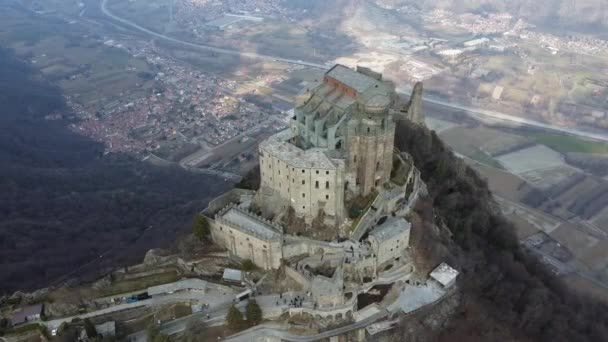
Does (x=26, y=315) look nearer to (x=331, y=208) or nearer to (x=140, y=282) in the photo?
(x=140, y=282)

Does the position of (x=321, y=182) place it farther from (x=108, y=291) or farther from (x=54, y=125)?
(x=54, y=125)

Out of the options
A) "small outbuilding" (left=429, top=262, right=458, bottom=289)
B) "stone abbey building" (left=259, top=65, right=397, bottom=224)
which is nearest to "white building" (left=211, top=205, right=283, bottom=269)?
"stone abbey building" (left=259, top=65, right=397, bottom=224)

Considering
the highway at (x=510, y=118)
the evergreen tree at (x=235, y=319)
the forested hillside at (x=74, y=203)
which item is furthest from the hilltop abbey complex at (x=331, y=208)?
the highway at (x=510, y=118)

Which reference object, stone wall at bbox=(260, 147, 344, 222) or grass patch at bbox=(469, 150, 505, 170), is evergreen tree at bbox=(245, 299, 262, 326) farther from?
grass patch at bbox=(469, 150, 505, 170)

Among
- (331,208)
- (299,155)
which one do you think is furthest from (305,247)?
(299,155)

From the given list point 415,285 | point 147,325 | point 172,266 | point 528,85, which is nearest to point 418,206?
point 415,285
